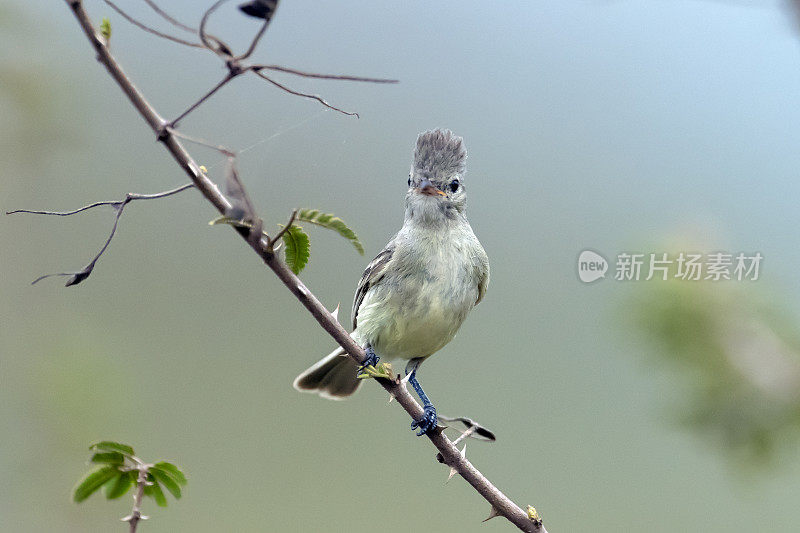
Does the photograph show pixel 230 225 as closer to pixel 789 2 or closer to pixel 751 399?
pixel 789 2

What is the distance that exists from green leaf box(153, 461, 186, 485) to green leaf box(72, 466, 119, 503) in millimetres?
69

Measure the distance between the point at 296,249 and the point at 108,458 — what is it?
0.44 meters

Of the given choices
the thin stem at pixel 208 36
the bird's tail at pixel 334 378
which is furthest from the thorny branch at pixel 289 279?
the bird's tail at pixel 334 378

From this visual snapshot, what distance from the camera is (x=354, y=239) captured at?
2.49ft

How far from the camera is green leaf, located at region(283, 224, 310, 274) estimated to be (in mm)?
856

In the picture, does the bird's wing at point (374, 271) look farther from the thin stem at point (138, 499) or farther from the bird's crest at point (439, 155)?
the thin stem at point (138, 499)

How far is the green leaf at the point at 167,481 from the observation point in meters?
1.02

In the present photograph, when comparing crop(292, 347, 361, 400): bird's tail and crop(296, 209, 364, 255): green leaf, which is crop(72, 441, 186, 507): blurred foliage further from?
crop(292, 347, 361, 400): bird's tail

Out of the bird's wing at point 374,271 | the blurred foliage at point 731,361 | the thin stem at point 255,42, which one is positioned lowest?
the blurred foliage at point 731,361

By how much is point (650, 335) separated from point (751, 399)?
0.77 feet

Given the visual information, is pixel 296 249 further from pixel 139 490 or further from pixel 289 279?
pixel 139 490

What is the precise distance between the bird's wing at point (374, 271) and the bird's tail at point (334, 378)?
0.76ft

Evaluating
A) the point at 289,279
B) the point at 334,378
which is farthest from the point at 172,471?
the point at 334,378

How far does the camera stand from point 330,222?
0.77 m
